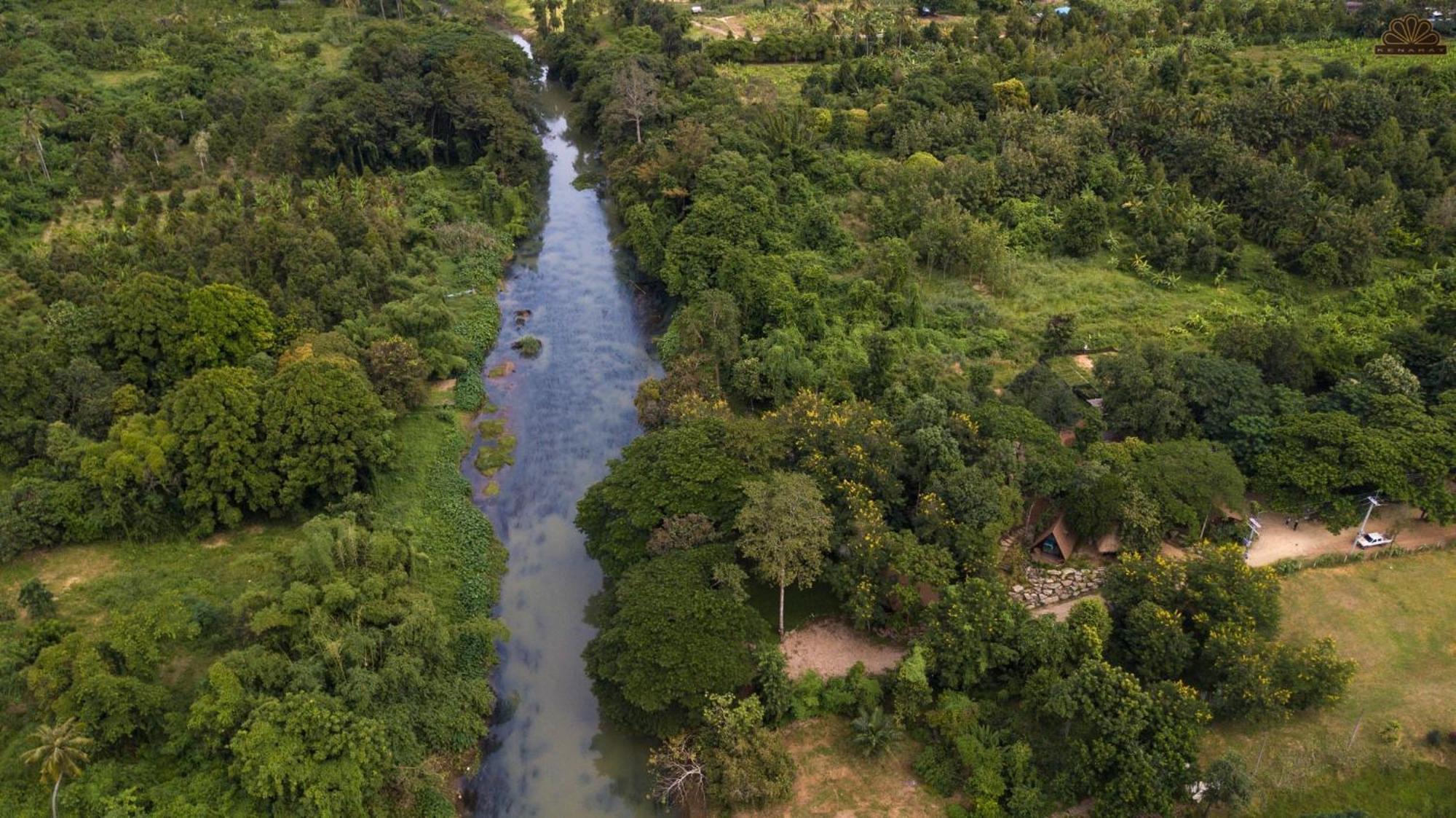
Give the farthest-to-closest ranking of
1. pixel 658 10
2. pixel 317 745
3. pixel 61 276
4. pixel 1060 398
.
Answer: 1. pixel 658 10
2. pixel 61 276
3. pixel 1060 398
4. pixel 317 745

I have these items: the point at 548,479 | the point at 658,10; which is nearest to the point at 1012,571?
the point at 548,479

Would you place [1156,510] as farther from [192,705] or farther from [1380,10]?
[1380,10]

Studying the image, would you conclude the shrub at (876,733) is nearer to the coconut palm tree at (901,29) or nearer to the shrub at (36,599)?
the shrub at (36,599)

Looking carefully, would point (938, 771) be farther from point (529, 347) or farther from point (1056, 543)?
point (529, 347)

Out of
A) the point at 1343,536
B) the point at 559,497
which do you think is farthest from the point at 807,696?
the point at 1343,536

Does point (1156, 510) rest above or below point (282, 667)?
above
